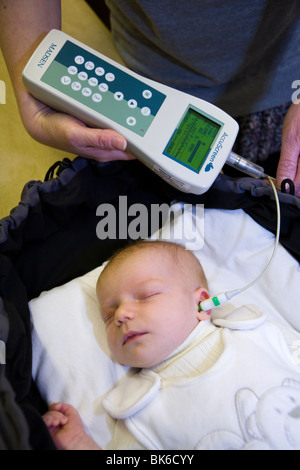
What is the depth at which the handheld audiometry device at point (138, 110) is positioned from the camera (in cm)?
77

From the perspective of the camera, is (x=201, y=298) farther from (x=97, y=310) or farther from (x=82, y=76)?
(x=82, y=76)

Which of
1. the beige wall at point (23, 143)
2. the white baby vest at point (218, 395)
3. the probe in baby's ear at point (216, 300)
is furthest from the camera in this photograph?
the beige wall at point (23, 143)

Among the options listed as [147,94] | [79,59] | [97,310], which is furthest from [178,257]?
[79,59]

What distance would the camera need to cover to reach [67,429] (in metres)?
0.69

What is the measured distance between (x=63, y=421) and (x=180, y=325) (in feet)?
0.81

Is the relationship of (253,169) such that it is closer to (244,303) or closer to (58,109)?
(244,303)

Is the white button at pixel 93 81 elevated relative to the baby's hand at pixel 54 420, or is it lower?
elevated

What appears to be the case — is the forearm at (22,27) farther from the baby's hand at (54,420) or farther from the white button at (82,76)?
the baby's hand at (54,420)

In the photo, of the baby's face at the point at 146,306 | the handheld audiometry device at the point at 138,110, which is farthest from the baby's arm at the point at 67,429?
the handheld audiometry device at the point at 138,110

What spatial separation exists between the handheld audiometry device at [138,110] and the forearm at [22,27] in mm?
57

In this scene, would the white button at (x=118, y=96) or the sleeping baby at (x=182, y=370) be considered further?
the white button at (x=118, y=96)

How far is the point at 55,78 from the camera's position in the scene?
0.77m

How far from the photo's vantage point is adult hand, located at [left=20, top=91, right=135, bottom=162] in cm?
75

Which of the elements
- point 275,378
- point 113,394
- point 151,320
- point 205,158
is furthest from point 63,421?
point 205,158
